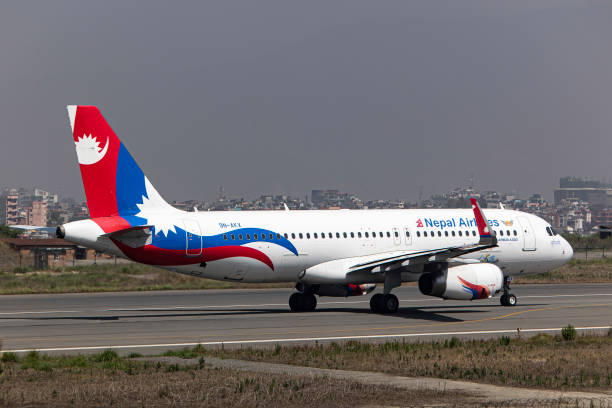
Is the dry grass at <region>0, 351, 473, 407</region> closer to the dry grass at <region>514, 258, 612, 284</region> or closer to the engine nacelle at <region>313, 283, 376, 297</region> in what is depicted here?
the engine nacelle at <region>313, 283, 376, 297</region>

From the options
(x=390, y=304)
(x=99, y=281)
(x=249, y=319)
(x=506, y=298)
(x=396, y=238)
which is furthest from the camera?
(x=99, y=281)

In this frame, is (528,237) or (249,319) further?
(528,237)

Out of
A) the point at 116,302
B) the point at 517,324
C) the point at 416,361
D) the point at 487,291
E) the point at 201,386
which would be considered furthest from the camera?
the point at 116,302

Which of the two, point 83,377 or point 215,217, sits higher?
point 215,217

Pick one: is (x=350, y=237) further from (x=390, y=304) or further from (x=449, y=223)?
(x=449, y=223)

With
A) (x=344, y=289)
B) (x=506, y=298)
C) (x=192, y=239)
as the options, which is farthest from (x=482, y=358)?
(x=506, y=298)

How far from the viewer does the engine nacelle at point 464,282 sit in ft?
115

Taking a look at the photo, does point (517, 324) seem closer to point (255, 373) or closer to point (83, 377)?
point (255, 373)

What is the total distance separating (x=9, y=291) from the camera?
52875mm

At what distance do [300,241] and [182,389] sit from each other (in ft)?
66.3

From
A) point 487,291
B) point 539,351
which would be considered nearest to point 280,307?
→ point 487,291

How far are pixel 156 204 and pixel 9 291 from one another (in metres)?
20.9

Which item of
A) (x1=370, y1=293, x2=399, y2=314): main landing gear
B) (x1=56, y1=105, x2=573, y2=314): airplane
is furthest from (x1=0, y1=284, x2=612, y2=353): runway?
(x1=56, y1=105, x2=573, y2=314): airplane

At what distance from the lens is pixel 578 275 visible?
6619cm
